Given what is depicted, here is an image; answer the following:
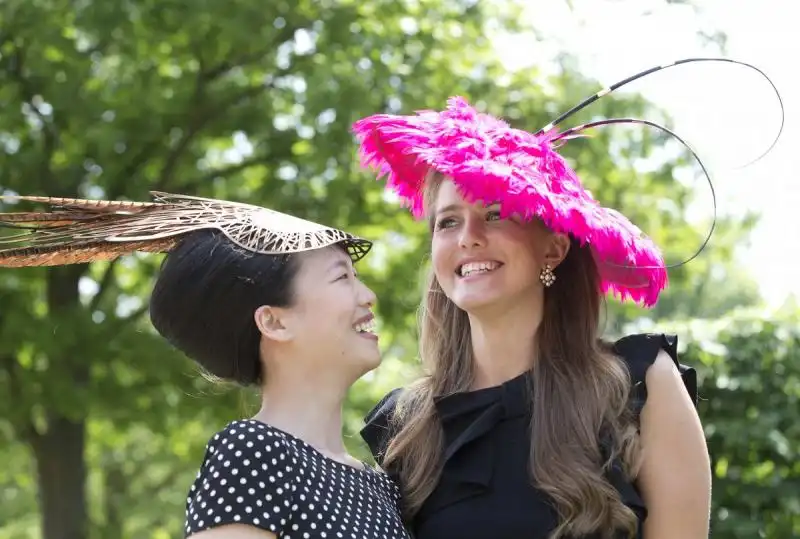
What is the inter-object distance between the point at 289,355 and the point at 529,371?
0.71 meters

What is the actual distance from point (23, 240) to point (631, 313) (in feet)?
23.6

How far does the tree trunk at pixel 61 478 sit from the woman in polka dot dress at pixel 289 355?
6958 millimetres

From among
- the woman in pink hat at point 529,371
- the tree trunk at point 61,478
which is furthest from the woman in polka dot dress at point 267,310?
the tree trunk at point 61,478

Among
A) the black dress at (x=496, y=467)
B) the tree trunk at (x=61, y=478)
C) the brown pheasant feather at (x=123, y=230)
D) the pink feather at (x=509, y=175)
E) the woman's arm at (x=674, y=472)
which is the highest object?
the pink feather at (x=509, y=175)

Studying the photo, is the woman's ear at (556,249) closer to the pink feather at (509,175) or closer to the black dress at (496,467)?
the pink feather at (509,175)

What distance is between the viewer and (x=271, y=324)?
9.05 feet

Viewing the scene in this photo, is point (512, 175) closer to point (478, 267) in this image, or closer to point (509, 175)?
point (509, 175)

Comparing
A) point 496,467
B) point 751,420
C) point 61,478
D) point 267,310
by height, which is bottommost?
point 61,478

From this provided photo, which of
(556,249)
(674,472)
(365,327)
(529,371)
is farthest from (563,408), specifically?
(365,327)

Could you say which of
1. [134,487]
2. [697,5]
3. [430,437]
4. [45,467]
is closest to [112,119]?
[45,467]

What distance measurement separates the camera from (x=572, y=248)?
316cm

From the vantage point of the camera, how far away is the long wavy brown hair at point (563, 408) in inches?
110

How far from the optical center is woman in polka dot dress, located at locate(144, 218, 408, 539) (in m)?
2.51

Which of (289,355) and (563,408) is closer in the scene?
(289,355)
